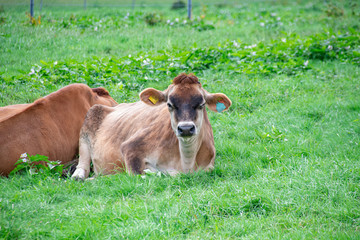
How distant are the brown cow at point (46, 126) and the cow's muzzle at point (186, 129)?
6.21ft

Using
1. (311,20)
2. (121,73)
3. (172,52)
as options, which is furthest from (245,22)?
(121,73)

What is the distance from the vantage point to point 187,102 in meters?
5.04

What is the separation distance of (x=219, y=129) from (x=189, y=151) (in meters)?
1.75

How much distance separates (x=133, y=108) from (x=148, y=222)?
3.00 m

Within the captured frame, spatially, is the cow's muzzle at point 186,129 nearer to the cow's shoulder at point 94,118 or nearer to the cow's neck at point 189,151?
the cow's neck at point 189,151

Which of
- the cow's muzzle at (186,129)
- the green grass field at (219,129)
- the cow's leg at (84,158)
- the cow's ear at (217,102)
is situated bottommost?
the cow's leg at (84,158)

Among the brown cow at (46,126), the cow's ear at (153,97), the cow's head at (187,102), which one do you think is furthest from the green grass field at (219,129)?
the cow's ear at (153,97)

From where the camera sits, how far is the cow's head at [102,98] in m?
7.03

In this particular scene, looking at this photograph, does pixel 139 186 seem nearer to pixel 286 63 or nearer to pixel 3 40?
pixel 286 63

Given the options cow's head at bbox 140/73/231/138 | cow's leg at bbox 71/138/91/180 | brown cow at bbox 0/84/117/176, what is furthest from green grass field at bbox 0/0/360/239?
cow's leg at bbox 71/138/91/180

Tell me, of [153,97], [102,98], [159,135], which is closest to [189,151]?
[159,135]

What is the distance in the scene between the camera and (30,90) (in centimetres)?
804

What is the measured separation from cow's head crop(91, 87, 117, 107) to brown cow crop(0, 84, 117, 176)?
0.79ft

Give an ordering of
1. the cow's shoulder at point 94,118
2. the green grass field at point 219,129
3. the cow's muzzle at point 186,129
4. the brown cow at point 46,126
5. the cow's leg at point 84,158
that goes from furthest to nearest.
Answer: the cow's shoulder at point 94,118 → the cow's leg at point 84,158 → the brown cow at point 46,126 → the cow's muzzle at point 186,129 → the green grass field at point 219,129
